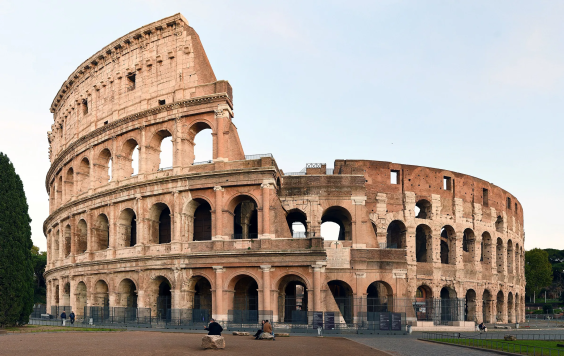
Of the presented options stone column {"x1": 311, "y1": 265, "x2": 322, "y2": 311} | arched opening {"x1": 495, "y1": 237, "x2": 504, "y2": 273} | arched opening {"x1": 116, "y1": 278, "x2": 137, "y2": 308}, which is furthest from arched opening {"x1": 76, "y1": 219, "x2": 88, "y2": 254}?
arched opening {"x1": 495, "y1": 237, "x2": 504, "y2": 273}

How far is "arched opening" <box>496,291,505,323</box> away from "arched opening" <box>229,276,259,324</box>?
874 inches

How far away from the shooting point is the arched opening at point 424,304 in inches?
1266

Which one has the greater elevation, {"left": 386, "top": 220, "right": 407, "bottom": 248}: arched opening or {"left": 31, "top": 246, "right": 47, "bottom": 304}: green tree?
{"left": 386, "top": 220, "right": 407, "bottom": 248}: arched opening

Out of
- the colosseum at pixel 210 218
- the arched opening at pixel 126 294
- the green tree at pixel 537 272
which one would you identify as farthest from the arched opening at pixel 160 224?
the green tree at pixel 537 272

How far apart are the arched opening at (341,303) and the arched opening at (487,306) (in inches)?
513

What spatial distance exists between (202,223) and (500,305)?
25443 mm

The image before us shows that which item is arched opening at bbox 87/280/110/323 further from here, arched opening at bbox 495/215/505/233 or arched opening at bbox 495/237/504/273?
arched opening at bbox 495/215/505/233

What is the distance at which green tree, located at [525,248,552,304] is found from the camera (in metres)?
71.9

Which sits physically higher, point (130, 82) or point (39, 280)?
point (130, 82)

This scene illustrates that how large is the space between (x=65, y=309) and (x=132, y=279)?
7255 mm

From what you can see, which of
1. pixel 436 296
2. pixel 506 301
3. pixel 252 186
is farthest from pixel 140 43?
pixel 506 301

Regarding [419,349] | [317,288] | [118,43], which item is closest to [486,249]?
[317,288]

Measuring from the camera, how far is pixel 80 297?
114 feet

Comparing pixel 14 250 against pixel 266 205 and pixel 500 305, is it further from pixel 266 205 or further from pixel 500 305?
pixel 500 305
